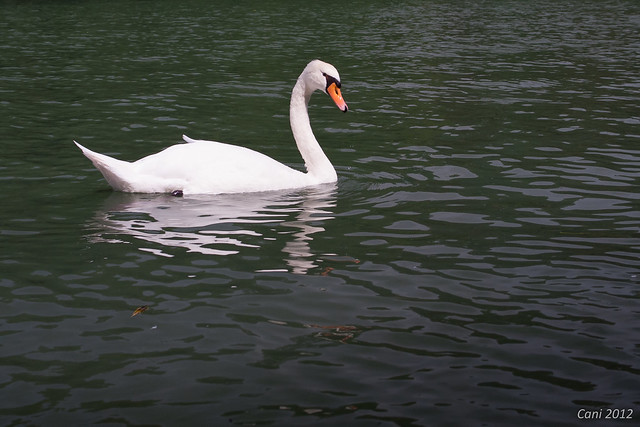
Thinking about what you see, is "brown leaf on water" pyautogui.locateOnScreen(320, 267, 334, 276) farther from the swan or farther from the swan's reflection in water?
the swan

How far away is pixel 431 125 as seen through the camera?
17.5m

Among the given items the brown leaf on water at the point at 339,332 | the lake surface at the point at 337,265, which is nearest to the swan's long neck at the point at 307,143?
the lake surface at the point at 337,265

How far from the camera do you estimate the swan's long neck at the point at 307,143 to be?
1263cm

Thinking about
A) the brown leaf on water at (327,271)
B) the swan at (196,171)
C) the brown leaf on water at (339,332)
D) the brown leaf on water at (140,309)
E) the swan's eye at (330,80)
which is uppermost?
the swan's eye at (330,80)

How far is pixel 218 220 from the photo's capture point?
34.7 ft

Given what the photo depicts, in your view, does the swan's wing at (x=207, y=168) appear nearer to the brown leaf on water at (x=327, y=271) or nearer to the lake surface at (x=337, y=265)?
the lake surface at (x=337, y=265)

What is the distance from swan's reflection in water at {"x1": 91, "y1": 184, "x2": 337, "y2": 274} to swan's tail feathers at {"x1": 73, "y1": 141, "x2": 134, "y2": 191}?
0.69 feet

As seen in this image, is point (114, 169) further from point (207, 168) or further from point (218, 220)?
point (218, 220)

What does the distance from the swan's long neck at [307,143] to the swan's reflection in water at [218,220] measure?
0.29 m

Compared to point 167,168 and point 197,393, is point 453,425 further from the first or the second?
point 167,168

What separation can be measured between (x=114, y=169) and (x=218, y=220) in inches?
67.2

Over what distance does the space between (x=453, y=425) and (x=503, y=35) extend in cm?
3020

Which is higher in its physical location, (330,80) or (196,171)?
(330,80)

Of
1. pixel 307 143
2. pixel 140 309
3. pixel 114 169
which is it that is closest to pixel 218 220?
pixel 114 169
